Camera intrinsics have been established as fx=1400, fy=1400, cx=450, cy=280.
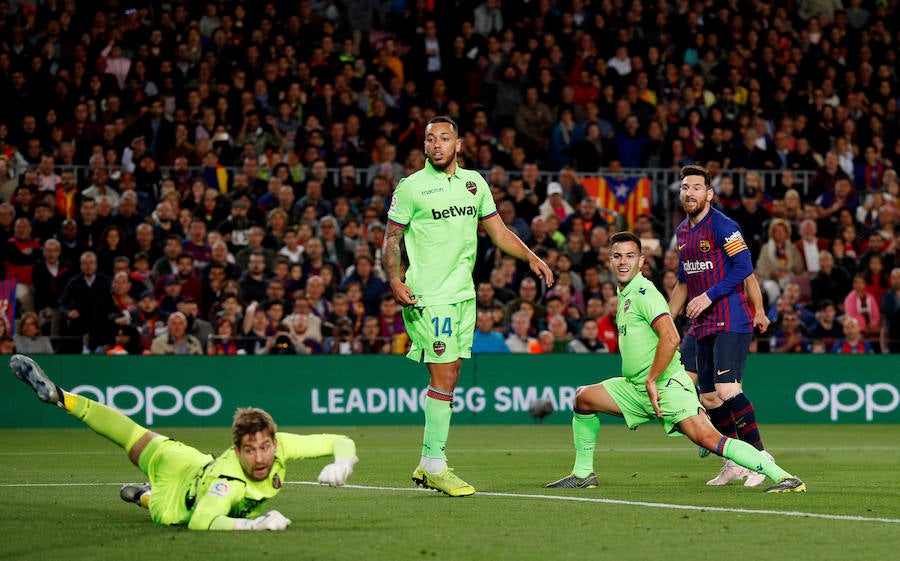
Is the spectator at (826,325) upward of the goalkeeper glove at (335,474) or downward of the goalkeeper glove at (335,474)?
upward

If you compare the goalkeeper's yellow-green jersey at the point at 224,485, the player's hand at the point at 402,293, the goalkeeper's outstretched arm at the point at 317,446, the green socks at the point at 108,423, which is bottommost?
the goalkeeper's yellow-green jersey at the point at 224,485

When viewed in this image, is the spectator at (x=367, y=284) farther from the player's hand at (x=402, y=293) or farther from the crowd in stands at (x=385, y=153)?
the player's hand at (x=402, y=293)

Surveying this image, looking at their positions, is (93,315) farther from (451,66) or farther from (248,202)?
(451,66)

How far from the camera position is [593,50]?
25.8 m

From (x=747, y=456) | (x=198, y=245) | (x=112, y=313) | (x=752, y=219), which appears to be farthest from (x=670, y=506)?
(x=752, y=219)

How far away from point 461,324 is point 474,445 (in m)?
5.96

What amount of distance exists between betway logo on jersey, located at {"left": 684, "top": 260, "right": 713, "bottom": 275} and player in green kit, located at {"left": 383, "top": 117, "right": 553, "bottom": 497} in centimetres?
175

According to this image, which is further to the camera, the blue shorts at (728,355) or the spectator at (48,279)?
the spectator at (48,279)

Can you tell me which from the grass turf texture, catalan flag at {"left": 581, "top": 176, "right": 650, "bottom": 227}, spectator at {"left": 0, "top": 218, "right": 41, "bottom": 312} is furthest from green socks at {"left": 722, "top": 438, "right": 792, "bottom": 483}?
catalan flag at {"left": 581, "top": 176, "right": 650, "bottom": 227}

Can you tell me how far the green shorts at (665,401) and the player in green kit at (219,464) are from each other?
3.04 meters

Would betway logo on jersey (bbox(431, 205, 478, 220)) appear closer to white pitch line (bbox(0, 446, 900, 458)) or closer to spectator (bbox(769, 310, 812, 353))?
white pitch line (bbox(0, 446, 900, 458))

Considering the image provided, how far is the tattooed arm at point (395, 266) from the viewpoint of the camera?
376 inches

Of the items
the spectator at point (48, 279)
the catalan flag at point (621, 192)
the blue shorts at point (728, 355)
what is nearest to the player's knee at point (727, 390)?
the blue shorts at point (728, 355)

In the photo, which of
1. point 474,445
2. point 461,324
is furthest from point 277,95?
point 461,324
